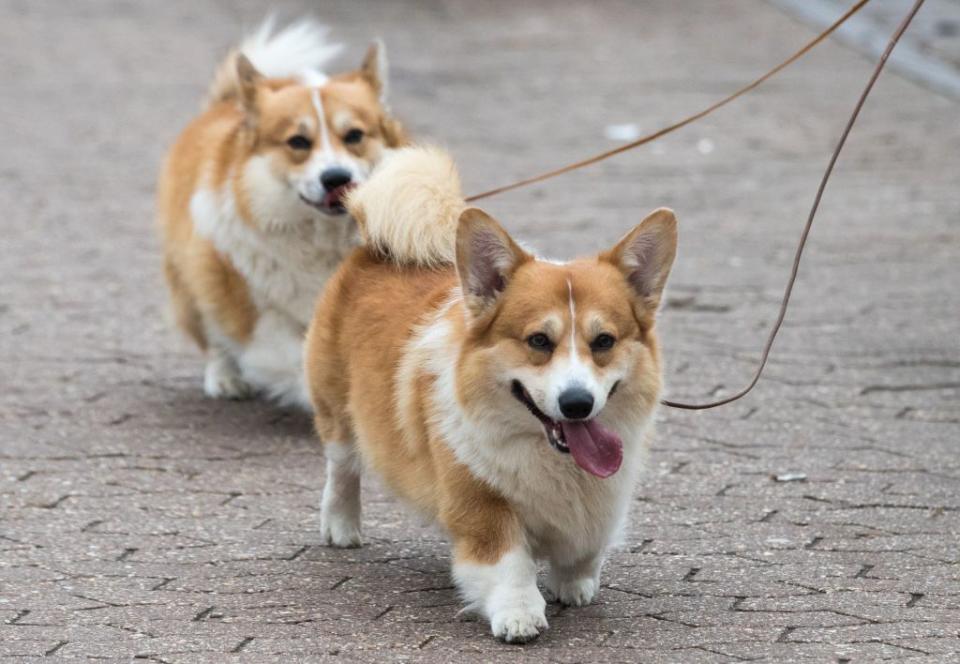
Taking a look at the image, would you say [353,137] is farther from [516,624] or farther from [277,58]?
[516,624]

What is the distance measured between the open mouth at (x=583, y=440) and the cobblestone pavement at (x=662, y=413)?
0.49 m

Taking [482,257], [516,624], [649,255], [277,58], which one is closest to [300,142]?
[277,58]

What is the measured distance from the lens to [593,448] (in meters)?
3.87

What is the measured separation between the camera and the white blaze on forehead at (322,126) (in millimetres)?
5934

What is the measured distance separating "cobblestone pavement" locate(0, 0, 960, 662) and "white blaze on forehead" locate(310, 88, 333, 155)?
1.12m

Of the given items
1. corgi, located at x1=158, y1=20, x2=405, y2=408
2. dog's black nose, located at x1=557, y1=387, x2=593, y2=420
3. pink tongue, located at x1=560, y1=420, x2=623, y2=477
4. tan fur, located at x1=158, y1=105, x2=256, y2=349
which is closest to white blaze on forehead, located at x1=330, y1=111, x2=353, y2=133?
corgi, located at x1=158, y1=20, x2=405, y2=408

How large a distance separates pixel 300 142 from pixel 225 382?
1.13 metres

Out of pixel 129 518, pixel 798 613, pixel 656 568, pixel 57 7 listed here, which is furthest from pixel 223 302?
pixel 57 7

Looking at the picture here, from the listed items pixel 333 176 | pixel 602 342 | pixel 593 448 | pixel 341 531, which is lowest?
pixel 341 531

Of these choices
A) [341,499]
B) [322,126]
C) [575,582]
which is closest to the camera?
[575,582]

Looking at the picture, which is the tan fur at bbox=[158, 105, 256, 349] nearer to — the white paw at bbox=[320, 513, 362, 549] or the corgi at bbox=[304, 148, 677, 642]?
the white paw at bbox=[320, 513, 362, 549]

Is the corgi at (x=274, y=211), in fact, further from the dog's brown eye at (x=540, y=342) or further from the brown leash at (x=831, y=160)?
the dog's brown eye at (x=540, y=342)

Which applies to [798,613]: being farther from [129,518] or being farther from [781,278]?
[781,278]

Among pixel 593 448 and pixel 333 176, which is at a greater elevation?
pixel 333 176
